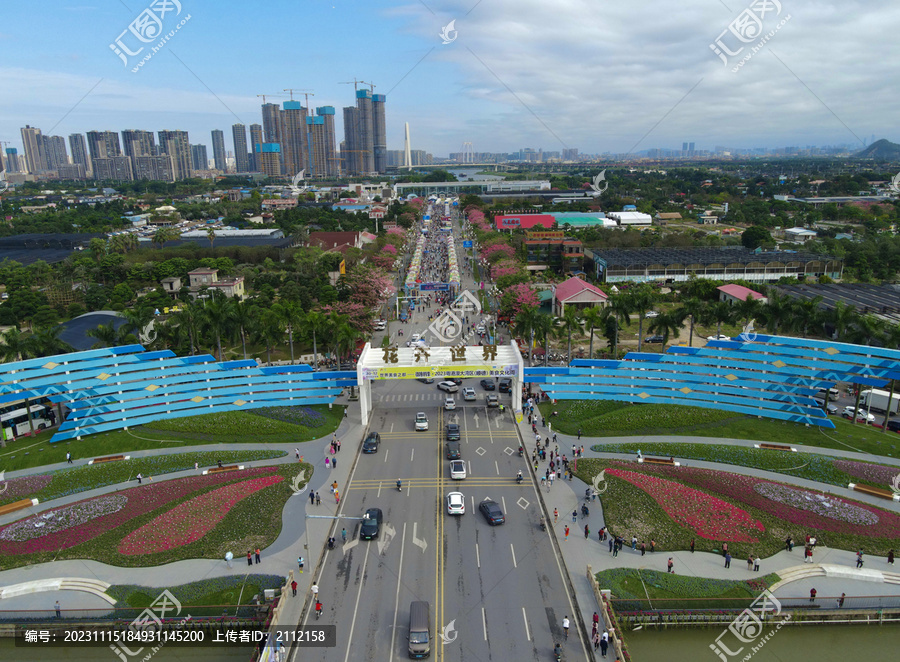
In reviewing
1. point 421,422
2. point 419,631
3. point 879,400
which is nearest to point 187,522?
point 419,631

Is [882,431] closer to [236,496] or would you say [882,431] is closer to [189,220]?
[236,496]

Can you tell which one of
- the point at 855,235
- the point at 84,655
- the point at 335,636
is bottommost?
the point at 84,655

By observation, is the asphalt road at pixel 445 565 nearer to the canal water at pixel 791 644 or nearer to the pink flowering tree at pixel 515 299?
the canal water at pixel 791 644

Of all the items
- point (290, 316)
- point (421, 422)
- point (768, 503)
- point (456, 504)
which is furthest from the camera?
point (290, 316)

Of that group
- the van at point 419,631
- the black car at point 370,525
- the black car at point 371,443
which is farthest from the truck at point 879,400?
the van at point 419,631

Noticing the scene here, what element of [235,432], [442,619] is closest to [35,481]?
[235,432]

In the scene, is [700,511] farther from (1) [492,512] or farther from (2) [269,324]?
(2) [269,324]
